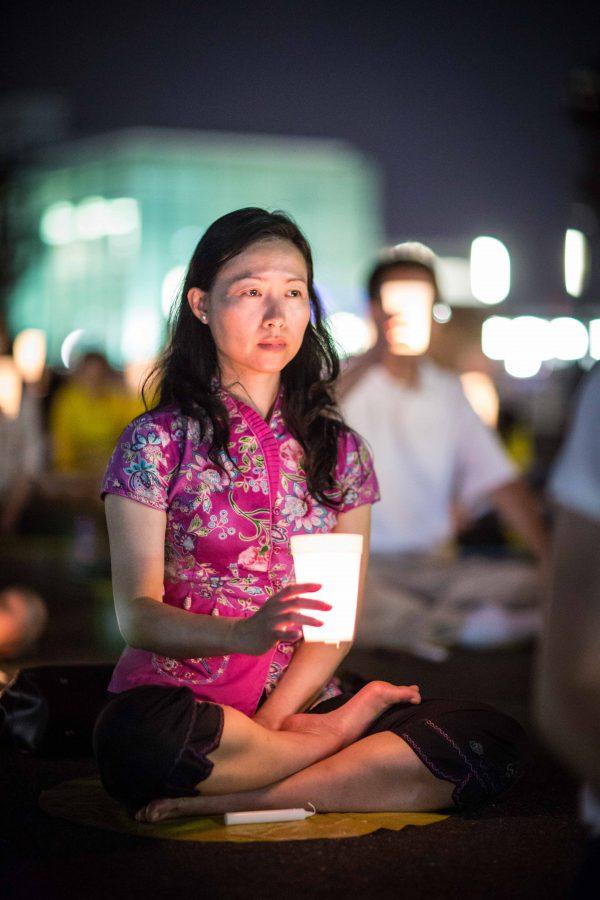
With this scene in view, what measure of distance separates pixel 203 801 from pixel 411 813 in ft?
1.55

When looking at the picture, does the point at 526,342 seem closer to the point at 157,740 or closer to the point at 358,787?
the point at 358,787

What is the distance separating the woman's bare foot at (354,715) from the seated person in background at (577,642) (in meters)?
0.96

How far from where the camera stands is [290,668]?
9.09ft

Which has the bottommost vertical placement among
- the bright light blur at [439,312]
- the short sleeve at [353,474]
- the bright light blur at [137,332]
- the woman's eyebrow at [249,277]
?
the bright light blur at [137,332]

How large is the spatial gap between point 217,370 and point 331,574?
0.64m

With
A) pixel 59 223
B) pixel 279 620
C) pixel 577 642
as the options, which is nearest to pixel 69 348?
pixel 279 620

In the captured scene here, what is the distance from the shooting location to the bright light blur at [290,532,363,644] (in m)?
2.48

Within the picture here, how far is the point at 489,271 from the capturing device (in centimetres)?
2106

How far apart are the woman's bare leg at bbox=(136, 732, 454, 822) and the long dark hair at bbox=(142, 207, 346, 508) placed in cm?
57

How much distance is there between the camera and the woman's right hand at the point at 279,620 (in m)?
2.25

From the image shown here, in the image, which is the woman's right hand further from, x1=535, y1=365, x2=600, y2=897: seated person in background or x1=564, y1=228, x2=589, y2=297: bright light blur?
x1=564, y1=228, x2=589, y2=297: bright light blur

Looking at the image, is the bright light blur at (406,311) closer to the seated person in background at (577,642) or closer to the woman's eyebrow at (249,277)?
the woman's eyebrow at (249,277)

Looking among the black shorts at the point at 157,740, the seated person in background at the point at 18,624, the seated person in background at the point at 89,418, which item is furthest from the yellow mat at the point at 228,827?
the seated person in background at the point at 89,418

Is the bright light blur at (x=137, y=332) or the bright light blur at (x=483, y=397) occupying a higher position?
the bright light blur at (x=483, y=397)
